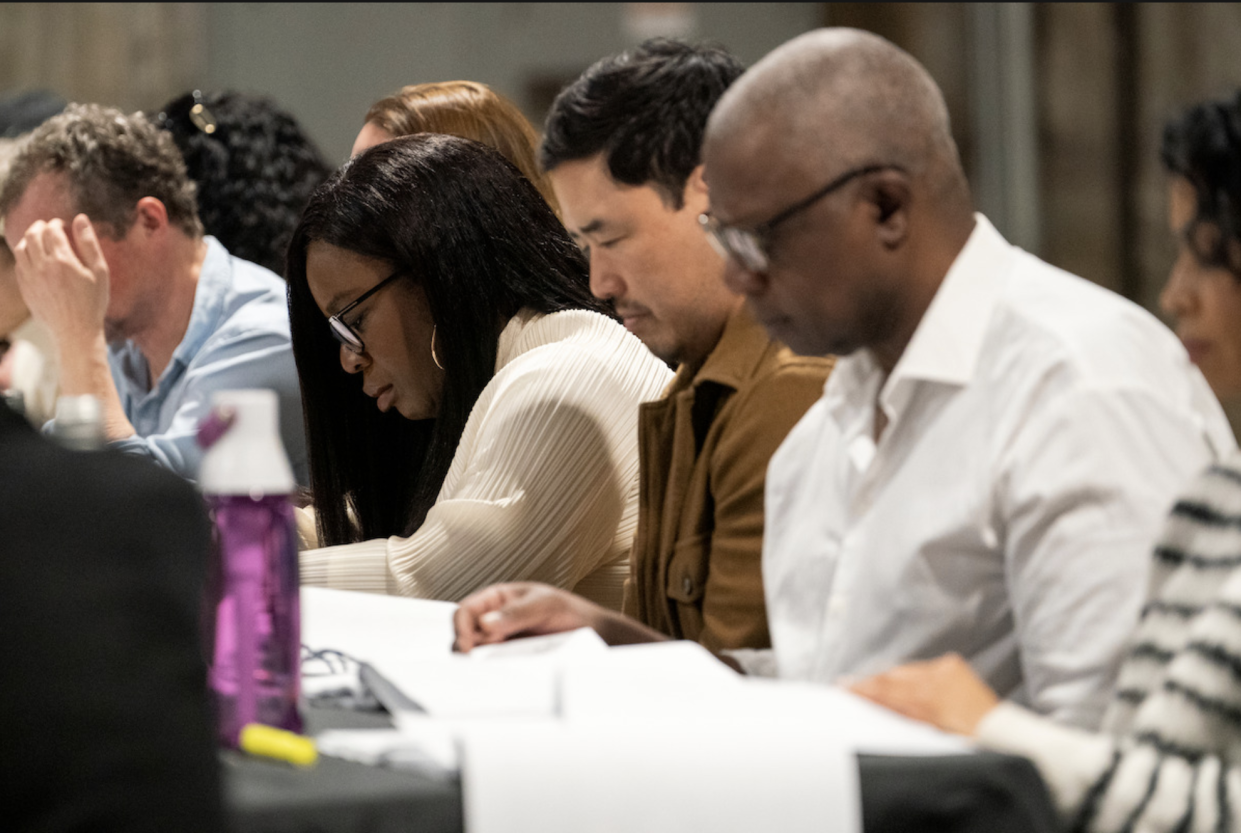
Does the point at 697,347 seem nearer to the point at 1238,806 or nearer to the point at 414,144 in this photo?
the point at 414,144

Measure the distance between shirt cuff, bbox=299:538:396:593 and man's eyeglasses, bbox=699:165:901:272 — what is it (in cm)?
88

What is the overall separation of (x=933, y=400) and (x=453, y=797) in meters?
0.68

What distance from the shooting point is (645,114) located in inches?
83.6

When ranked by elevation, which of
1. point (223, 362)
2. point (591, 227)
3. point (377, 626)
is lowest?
point (223, 362)

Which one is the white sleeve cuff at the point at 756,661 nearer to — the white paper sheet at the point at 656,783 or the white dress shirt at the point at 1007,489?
the white dress shirt at the point at 1007,489

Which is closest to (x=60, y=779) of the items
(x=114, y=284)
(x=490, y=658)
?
(x=490, y=658)

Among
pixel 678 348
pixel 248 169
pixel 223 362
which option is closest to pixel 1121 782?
pixel 678 348

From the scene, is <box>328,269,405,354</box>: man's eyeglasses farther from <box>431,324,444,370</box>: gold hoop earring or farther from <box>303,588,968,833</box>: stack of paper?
<box>303,588,968,833</box>: stack of paper

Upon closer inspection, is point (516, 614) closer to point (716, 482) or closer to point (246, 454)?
point (716, 482)

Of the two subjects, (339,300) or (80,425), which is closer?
(80,425)

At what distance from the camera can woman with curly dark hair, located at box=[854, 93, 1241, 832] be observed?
1.11 meters

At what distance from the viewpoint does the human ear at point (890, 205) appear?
1.49m

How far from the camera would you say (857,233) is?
1.50 meters

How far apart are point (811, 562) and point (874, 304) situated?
0.94 feet
